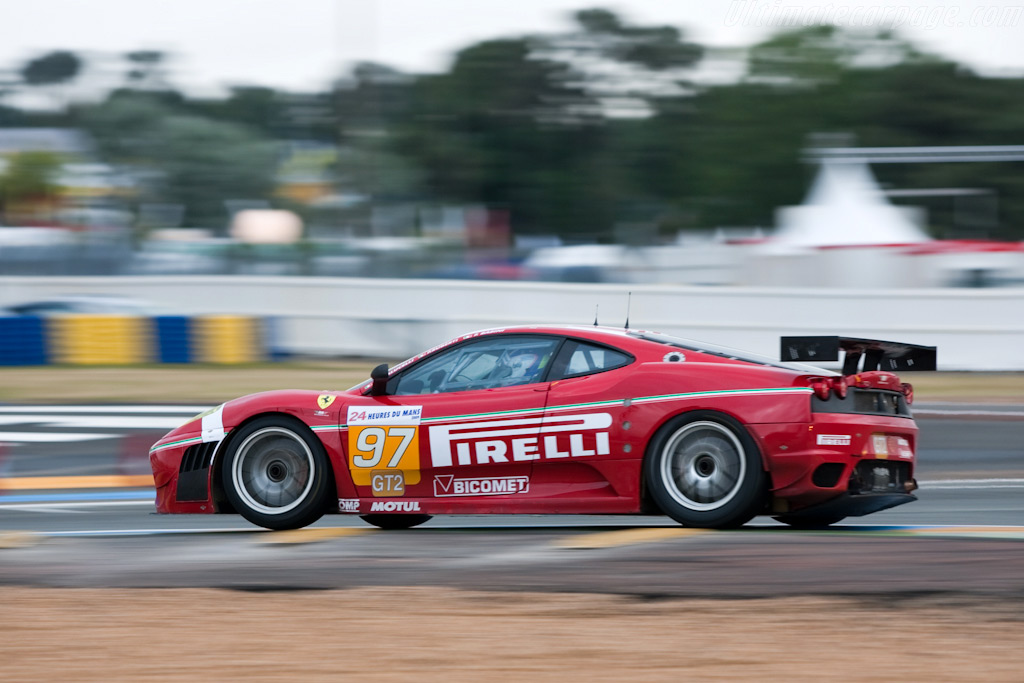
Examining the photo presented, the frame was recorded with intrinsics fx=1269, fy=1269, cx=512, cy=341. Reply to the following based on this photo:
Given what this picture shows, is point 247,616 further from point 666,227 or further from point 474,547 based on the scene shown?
point 666,227

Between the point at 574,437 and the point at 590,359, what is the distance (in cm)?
47

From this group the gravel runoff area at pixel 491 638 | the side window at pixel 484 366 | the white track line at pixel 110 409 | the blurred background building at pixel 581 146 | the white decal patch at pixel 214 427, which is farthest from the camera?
the blurred background building at pixel 581 146

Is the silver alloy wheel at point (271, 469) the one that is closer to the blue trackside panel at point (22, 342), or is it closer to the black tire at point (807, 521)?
the black tire at point (807, 521)

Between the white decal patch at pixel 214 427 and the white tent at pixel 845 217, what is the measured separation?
1940 centimetres

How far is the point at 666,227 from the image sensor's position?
65312 mm

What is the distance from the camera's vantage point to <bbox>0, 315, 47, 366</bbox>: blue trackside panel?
68.2ft

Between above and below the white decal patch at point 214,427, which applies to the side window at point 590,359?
above

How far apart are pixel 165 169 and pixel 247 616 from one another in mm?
57761

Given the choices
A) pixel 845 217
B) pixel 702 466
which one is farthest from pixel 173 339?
pixel 702 466

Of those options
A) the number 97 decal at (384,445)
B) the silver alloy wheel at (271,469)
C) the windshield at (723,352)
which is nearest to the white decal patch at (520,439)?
the number 97 decal at (384,445)

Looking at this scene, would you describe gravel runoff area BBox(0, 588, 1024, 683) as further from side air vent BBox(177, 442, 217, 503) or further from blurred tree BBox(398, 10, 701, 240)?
blurred tree BBox(398, 10, 701, 240)

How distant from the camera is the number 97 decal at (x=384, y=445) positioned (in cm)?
704

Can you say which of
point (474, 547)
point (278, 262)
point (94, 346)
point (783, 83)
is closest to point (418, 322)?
point (278, 262)

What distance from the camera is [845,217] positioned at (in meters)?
25.6
